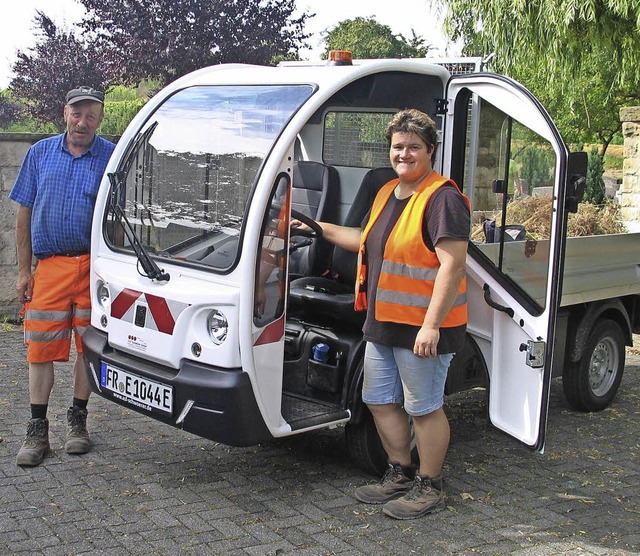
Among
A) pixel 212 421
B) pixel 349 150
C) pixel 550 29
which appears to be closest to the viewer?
pixel 212 421

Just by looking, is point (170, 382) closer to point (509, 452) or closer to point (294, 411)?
point (294, 411)

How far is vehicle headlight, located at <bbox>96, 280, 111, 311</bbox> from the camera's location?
200 inches

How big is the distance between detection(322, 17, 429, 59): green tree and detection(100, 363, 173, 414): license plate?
34674mm

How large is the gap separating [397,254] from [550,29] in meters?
7.07

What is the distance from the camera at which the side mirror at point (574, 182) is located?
15.1 ft

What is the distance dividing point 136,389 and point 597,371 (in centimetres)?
348

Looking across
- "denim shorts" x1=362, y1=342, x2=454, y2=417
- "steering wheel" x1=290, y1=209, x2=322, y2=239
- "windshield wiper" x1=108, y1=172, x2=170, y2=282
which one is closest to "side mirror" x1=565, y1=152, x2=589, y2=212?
"denim shorts" x1=362, y1=342, x2=454, y2=417

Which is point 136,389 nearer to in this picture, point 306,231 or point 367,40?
point 306,231

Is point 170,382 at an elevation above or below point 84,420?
above

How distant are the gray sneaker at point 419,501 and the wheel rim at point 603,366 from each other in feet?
7.61

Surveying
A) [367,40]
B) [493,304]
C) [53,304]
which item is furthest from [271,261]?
[367,40]

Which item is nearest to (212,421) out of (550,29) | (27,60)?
(550,29)

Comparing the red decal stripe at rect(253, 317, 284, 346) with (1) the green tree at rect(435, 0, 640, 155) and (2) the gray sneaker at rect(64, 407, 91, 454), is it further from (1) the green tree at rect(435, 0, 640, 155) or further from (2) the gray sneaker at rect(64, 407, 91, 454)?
(1) the green tree at rect(435, 0, 640, 155)

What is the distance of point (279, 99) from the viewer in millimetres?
4746
